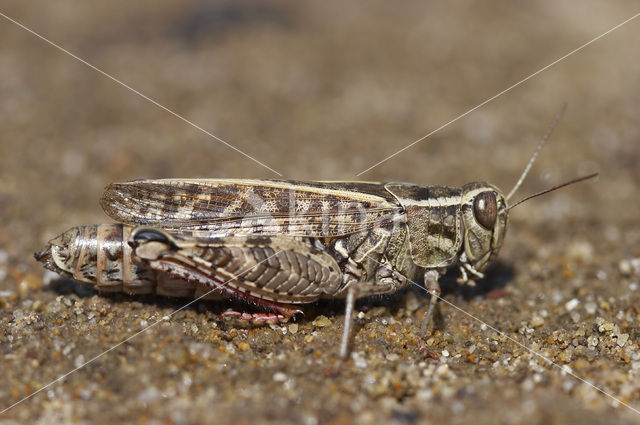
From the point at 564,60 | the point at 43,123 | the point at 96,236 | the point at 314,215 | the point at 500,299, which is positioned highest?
the point at 564,60

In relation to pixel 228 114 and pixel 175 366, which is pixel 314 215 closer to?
pixel 175 366

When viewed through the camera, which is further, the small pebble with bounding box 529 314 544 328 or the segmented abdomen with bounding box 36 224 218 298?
the small pebble with bounding box 529 314 544 328

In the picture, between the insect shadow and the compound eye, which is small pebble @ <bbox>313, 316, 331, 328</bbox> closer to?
the insect shadow

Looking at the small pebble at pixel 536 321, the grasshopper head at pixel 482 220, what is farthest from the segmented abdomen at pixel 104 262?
the small pebble at pixel 536 321

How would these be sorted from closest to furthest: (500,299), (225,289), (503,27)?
(225,289), (500,299), (503,27)

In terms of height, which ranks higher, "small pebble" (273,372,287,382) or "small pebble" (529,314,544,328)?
"small pebble" (529,314,544,328)

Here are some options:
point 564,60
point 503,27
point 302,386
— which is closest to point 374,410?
point 302,386

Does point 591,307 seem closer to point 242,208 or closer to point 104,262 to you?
point 242,208

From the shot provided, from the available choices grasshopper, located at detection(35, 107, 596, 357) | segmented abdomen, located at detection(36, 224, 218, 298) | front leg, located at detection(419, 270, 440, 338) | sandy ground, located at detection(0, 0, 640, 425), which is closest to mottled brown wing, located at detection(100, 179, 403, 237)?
grasshopper, located at detection(35, 107, 596, 357)
